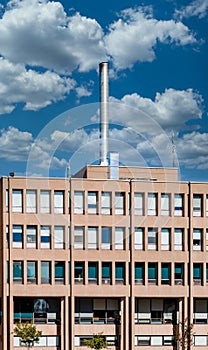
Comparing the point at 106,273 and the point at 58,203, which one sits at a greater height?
the point at 58,203

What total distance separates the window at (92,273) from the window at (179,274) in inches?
168

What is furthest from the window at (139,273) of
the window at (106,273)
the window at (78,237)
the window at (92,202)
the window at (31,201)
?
the window at (31,201)

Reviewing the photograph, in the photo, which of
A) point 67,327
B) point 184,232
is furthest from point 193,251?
point 67,327

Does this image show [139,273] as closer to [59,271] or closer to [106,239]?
[106,239]

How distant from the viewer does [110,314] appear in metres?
39.1

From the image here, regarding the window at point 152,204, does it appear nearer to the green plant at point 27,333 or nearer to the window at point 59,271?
the window at point 59,271

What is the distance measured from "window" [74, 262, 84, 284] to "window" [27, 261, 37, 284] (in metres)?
2.10

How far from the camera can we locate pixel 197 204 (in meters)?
39.8

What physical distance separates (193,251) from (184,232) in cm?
113

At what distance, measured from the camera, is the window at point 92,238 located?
38.5m

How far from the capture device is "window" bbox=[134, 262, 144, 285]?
38.7 metres

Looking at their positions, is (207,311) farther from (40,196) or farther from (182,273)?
(40,196)

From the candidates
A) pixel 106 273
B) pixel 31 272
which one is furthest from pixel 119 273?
pixel 31 272

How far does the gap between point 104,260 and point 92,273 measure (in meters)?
0.91
